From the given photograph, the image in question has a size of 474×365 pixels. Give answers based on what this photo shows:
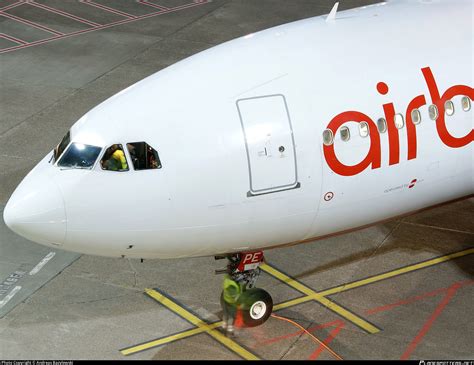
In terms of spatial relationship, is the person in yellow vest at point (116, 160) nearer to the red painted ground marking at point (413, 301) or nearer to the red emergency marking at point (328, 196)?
the red emergency marking at point (328, 196)

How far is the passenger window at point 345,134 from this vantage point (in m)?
17.2

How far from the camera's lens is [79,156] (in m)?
16.6

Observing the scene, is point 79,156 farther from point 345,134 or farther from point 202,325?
point 202,325

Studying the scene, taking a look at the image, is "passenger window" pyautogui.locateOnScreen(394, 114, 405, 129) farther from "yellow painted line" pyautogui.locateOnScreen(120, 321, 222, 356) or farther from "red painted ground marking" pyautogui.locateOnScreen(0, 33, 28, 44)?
"red painted ground marking" pyautogui.locateOnScreen(0, 33, 28, 44)

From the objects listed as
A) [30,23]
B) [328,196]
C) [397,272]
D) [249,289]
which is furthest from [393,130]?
[30,23]

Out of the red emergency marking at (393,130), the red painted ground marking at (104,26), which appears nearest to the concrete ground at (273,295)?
the red emergency marking at (393,130)

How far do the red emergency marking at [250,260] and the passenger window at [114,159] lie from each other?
2979 mm

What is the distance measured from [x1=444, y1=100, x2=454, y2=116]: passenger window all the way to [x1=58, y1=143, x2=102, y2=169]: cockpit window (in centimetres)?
616

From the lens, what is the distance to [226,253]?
17719 millimetres

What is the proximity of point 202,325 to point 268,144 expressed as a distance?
4.36 meters

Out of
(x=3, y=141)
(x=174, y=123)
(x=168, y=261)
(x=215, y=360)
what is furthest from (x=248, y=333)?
(x=3, y=141)

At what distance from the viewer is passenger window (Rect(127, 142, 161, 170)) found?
53.5 feet

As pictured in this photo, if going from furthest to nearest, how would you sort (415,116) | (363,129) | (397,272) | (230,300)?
(397,272) < (230,300) < (415,116) < (363,129)

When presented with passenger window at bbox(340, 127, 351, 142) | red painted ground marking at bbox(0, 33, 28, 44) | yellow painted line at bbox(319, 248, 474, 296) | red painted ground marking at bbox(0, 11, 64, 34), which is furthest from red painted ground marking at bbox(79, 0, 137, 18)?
passenger window at bbox(340, 127, 351, 142)
